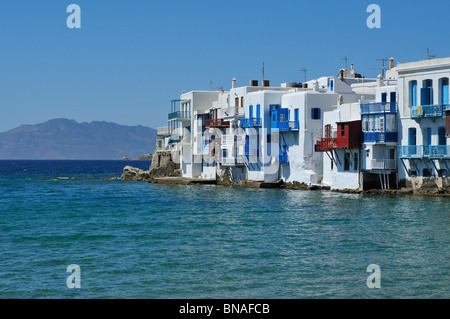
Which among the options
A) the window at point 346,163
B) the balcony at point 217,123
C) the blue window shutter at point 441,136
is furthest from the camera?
the balcony at point 217,123

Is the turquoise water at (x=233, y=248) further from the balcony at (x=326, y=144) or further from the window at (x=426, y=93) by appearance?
the window at (x=426, y=93)

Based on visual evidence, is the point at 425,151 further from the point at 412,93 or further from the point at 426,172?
the point at 412,93

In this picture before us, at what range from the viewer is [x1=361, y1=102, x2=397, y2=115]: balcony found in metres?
48.6

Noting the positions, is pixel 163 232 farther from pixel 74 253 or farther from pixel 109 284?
pixel 109 284

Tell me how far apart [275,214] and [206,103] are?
35628 millimetres

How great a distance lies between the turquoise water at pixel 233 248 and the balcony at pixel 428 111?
17.4 feet

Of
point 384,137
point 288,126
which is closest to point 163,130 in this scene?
point 288,126

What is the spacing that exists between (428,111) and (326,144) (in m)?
8.49

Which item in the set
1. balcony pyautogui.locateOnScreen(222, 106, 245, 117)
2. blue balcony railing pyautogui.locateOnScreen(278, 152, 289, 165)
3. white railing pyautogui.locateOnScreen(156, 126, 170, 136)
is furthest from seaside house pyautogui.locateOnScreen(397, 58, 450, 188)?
white railing pyautogui.locateOnScreen(156, 126, 170, 136)

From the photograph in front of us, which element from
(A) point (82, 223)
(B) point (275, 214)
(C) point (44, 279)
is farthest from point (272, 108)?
A: (C) point (44, 279)

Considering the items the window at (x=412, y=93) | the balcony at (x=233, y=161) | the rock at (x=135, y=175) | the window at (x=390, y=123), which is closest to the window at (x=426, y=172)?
the window at (x=390, y=123)

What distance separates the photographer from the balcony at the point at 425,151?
45166 millimetres

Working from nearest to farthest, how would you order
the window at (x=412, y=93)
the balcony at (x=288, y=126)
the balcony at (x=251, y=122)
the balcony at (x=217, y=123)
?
1. the window at (x=412, y=93)
2. the balcony at (x=288, y=126)
3. the balcony at (x=251, y=122)
4. the balcony at (x=217, y=123)

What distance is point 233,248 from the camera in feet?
88.4
